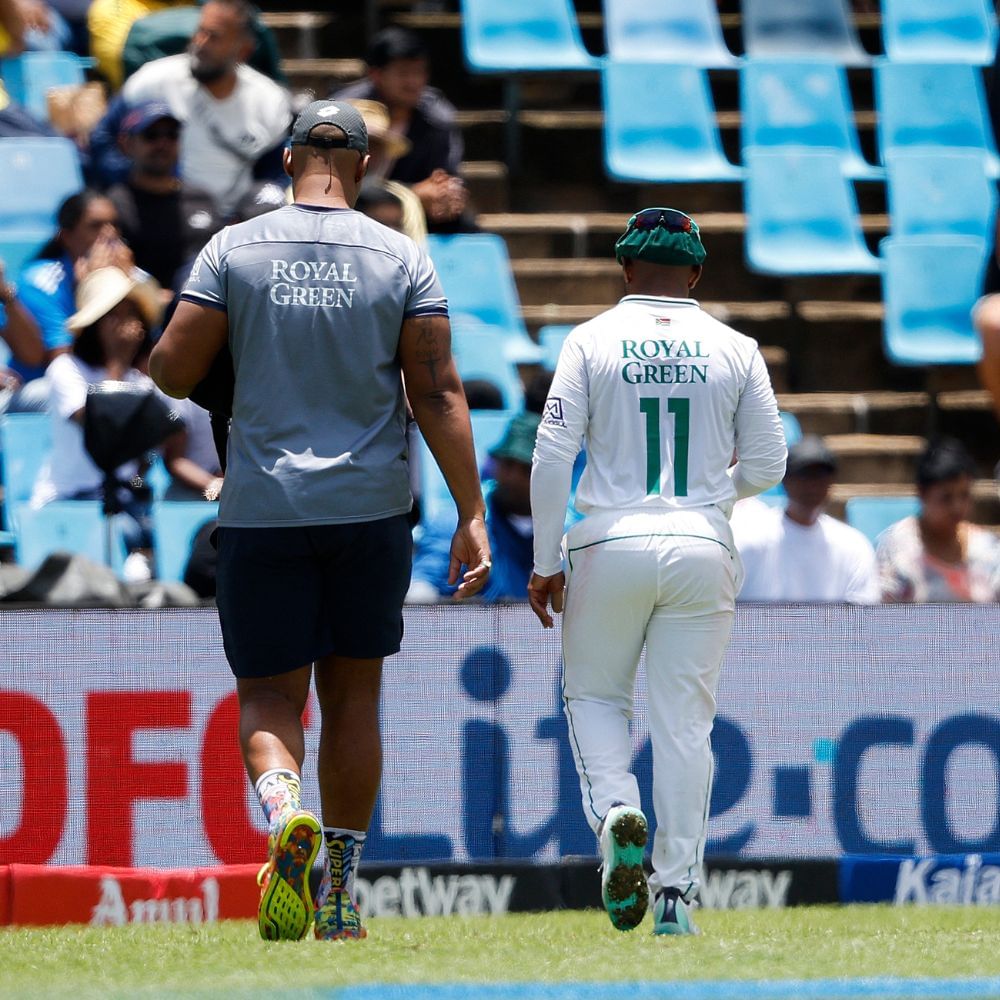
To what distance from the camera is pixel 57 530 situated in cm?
792

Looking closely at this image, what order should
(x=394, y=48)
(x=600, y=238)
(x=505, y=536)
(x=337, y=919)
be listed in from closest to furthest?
(x=337, y=919) → (x=505, y=536) → (x=394, y=48) → (x=600, y=238)

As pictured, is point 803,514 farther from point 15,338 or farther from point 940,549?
point 15,338

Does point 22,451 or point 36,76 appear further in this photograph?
point 36,76

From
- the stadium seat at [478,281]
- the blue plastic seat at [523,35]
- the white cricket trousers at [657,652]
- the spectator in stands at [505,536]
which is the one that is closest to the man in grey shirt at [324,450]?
the white cricket trousers at [657,652]

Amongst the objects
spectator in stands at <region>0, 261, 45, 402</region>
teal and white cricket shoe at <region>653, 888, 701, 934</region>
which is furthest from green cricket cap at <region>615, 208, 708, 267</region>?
spectator in stands at <region>0, 261, 45, 402</region>

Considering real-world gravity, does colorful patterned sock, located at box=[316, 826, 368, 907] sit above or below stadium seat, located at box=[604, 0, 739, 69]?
below

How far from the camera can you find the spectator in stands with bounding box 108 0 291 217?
977cm

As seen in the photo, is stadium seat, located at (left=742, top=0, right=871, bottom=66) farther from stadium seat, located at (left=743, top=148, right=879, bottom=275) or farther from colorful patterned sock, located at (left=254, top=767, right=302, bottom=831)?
colorful patterned sock, located at (left=254, top=767, right=302, bottom=831)

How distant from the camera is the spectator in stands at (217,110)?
32.1 feet

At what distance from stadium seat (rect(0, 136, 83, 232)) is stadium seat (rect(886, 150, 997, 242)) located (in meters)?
4.59

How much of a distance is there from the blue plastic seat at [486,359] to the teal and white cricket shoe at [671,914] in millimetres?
4275

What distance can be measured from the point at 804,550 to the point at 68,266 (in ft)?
12.0

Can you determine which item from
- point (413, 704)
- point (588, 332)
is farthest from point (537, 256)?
point (588, 332)

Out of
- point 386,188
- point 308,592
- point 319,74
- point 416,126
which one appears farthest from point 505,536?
point 319,74
